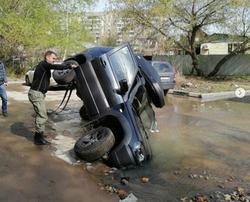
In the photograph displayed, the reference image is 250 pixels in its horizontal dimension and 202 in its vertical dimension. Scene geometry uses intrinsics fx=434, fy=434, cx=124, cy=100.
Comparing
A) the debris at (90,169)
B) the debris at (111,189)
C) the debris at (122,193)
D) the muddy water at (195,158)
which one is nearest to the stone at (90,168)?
the debris at (90,169)

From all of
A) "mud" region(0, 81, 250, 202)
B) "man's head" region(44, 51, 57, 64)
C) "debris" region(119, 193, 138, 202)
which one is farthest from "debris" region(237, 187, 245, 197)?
"man's head" region(44, 51, 57, 64)

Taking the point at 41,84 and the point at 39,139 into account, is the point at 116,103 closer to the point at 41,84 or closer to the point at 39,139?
the point at 41,84

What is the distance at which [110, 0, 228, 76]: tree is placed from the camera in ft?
92.2

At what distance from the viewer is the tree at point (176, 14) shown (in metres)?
28.1

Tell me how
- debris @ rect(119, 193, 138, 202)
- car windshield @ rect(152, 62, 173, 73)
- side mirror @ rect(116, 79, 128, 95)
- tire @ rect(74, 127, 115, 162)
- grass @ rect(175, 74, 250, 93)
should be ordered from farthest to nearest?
grass @ rect(175, 74, 250, 93) → car windshield @ rect(152, 62, 173, 73) → side mirror @ rect(116, 79, 128, 95) → tire @ rect(74, 127, 115, 162) → debris @ rect(119, 193, 138, 202)

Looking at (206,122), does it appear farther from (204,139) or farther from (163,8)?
(163,8)

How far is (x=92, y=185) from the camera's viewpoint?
6371 millimetres

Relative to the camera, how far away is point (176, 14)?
28578mm

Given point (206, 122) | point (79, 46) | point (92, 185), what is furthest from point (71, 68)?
point (79, 46)

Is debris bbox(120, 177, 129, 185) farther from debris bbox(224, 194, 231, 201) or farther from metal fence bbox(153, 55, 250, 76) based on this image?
metal fence bbox(153, 55, 250, 76)

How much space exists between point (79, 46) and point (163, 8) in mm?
12593

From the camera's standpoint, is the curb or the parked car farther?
the parked car

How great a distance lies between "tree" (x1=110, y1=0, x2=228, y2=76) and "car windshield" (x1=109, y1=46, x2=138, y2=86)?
19.6 meters

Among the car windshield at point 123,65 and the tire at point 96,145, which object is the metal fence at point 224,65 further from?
the tire at point 96,145
